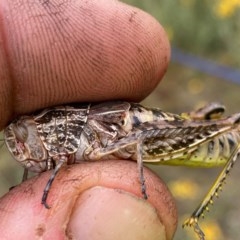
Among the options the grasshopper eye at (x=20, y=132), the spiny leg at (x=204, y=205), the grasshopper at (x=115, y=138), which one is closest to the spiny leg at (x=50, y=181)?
the grasshopper at (x=115, y=138)

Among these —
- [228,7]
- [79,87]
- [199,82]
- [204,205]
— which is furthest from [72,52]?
[199,82]

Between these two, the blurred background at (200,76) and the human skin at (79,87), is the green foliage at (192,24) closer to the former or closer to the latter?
the blurred background at (200,76)

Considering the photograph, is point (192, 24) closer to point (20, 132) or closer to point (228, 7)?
point (228, 7)

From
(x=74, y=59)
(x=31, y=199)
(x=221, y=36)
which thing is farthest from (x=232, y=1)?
(x=31, y=199)

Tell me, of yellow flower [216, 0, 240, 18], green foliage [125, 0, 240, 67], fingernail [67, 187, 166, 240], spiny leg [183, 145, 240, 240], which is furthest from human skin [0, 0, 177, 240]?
green foliage [125, 0, 240, 67]

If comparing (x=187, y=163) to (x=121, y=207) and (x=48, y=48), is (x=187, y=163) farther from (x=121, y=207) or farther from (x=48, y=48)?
(x=48, y=48)

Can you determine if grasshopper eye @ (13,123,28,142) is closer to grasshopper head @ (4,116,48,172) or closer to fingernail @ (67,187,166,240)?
grasshopper head @ (4,116,48,172)
